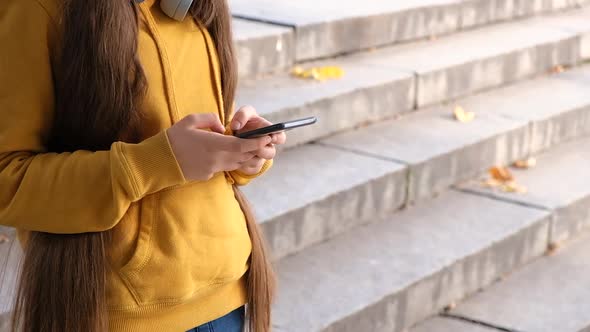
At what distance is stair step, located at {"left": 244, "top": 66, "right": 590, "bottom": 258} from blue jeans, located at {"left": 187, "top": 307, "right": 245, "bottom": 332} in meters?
1.51

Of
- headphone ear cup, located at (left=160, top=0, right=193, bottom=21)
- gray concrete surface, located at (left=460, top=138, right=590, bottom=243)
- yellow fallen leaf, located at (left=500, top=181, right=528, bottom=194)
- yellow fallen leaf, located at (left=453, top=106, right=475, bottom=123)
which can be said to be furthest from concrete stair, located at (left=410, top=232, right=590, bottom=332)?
headphone ear cup, located at (left=160, top=0, right=193, bottom=21)

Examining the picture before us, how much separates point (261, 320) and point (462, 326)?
1.87 meters

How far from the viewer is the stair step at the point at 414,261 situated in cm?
328

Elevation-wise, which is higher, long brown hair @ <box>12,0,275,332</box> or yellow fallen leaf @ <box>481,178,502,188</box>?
long brown hair @ <box>12,0,275,332</box>

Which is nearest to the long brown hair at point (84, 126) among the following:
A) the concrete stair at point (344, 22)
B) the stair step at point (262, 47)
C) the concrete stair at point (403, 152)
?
the concrete stair at point (403, 152)

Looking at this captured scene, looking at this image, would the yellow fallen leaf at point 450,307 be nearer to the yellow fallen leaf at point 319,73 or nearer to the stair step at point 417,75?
the stair step at point 417,75

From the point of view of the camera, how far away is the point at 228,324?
1.82m

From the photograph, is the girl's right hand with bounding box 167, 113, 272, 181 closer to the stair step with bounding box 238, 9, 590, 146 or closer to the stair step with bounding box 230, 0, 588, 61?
the stair step with bounding box 238, 9, 590, 146

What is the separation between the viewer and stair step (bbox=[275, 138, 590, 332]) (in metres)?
3.28

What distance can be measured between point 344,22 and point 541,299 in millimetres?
1659

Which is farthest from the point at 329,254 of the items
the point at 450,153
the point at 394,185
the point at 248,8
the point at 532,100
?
the point at 532,100

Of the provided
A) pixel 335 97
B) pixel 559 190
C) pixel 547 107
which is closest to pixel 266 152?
pixel 335 97

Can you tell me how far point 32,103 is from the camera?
1485mm

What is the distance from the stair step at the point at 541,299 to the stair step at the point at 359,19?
142cm
